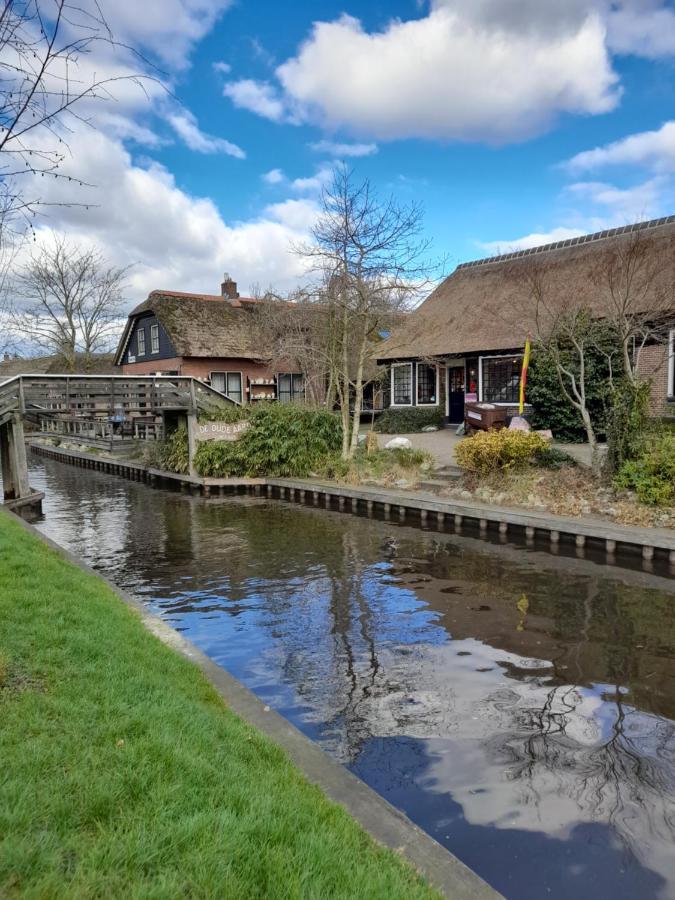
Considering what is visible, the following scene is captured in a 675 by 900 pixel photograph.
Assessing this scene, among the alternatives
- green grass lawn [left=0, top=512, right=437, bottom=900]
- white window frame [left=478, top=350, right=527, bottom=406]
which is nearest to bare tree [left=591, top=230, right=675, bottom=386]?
white window frame [left=478, top=350, right=527, bottom=406]

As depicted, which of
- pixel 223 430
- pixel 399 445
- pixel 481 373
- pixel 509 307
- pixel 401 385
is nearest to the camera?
pixel 399 445

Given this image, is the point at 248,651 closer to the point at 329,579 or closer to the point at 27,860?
the point at 329,579

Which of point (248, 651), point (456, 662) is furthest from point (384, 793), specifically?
point (248, 651)

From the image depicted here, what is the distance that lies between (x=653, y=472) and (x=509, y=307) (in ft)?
38.8

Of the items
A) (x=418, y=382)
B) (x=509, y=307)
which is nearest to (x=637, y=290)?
(x=509, y=307)

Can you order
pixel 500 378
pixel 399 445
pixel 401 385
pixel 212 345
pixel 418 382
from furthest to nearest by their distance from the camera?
pixel 212 345 < pixel 401 385 < pixel 418 382 < pixel 500 378 < pixel 399 445

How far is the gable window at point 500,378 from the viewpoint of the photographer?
70.2 ft

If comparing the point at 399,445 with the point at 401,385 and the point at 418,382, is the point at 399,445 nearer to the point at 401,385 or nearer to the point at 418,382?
the point at 418,382

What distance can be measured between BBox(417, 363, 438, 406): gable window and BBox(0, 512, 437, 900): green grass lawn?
69.3 feet

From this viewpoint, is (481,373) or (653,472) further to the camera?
(481,373)

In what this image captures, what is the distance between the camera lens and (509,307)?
2219cm

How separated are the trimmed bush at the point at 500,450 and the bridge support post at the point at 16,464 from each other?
11868 mm

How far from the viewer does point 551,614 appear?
8.14 m

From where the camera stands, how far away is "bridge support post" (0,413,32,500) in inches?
679
